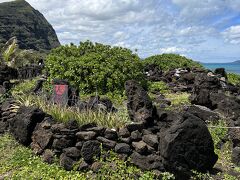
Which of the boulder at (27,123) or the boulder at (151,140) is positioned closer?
the boulder at (151,140)

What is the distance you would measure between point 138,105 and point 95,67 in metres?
9.15

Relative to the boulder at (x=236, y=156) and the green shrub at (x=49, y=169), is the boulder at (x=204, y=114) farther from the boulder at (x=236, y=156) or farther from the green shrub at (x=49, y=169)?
the green shrub at (x=49, y=169)

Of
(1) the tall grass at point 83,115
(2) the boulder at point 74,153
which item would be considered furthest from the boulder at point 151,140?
(2) the boulder at point 74,153

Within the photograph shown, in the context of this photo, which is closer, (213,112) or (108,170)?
(108,170)

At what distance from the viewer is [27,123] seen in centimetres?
1157

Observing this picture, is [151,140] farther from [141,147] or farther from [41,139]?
[41,139]

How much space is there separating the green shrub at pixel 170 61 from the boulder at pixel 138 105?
68.4ft

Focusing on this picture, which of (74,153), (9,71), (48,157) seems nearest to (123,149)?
(74,153)

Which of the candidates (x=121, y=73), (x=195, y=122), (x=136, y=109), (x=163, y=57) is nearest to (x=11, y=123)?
(x=136, y=109)

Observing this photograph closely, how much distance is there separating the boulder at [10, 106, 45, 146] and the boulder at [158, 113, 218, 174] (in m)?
4.07

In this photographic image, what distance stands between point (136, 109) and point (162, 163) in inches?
93.5

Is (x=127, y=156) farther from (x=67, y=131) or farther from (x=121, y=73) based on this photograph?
(x=121, y=73)

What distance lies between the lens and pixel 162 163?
894cm

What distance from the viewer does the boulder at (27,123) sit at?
11.6 m
